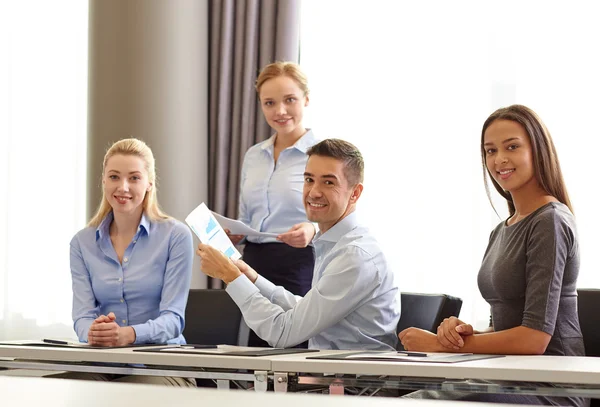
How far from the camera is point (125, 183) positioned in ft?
10.3

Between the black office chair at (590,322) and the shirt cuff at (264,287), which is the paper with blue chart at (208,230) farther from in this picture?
the black office chair at (590,322)

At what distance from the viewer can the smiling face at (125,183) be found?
3.12 metres

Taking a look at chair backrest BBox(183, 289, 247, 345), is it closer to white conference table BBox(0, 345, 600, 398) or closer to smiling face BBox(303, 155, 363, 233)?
smiling face BBox(303, 155, 363, 233)

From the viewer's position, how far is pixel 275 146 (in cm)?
368

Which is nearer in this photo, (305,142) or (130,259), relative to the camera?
(130,259)

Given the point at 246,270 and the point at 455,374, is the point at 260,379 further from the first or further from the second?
the point at 246,270

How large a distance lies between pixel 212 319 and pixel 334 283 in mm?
711

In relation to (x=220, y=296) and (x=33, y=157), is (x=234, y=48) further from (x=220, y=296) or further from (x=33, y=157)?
(x=220, y=296)

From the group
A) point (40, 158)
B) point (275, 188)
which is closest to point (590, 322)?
point (275, 188)

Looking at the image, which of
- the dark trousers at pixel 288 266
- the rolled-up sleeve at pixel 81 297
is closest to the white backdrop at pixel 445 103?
the dark trousers at pixel 288 266

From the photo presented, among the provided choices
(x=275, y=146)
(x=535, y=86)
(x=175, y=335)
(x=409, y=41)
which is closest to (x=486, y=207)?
(x=535, y=86)

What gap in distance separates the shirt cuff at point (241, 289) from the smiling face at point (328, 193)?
32 cm

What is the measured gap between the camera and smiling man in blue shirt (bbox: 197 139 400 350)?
99.5 inches

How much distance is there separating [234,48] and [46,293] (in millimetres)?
1818
